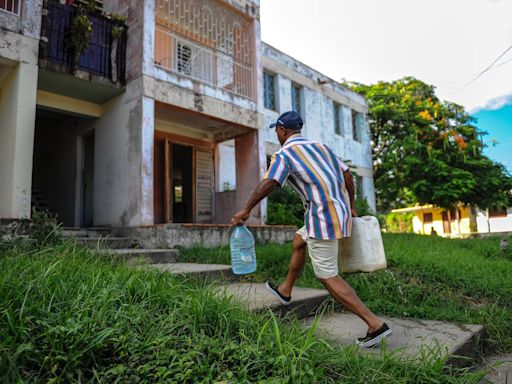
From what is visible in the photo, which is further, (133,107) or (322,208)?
(133,107)

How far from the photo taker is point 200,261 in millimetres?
5289

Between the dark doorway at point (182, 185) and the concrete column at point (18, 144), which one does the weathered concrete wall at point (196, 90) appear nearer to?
the concrete column at point (18, 144)

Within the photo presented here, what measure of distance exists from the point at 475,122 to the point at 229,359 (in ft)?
63.3

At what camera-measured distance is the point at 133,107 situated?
6.91 m

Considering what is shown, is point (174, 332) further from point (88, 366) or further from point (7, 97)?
point (7, 97)

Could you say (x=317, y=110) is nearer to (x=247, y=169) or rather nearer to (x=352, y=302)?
(x=247, y=169)

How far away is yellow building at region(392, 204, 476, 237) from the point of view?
24.0 metres

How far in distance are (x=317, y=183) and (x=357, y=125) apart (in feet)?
43.8

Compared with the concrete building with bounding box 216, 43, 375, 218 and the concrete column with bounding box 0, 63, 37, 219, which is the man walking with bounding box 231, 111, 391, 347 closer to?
the concrete column with bounding box 0, 63, 37, 219

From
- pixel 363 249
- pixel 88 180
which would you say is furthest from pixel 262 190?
pixel 88 180

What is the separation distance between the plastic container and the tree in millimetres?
14074

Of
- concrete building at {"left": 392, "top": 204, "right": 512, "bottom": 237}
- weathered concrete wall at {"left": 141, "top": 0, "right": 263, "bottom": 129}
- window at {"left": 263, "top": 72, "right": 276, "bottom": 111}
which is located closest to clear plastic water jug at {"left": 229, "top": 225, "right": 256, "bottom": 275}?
weathered concrete wall at {"left": 141, "top": 0, "right": 263, "bottom": 129}

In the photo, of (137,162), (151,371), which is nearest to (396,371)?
(151,371)

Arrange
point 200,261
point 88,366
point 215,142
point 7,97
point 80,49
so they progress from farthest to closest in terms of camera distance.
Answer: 1. point 215,142
2. point 80,49
3. point 7,97
4. point 200,261
5. point 88,366
